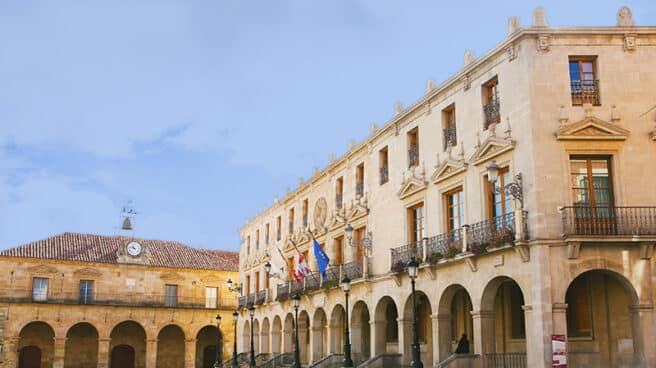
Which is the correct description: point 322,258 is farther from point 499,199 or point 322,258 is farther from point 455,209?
point 499,199

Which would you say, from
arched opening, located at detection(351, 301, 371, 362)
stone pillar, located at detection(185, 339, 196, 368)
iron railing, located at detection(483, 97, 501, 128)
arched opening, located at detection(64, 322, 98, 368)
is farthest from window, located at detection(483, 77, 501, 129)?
arched opening, located at detection(64, 322, 98, 368)

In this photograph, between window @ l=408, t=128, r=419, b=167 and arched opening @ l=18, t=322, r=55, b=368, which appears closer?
window @ l=408, t=128, r=419, b=167

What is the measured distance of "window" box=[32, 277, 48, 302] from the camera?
165 feet

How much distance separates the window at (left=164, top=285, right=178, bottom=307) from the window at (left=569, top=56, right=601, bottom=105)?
134ft

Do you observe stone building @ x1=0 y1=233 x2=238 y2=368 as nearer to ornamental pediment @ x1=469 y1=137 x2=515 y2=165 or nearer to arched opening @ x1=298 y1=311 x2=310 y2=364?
arched opening @ x1=298 y1=311 x2=310 y2=364

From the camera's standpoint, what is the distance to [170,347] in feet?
181

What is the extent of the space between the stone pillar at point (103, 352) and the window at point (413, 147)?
32.4 m

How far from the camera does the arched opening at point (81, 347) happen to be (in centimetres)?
5228

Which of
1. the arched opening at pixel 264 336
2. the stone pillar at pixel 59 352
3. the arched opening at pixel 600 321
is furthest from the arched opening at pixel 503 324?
the stone pillar at pixel 59 352

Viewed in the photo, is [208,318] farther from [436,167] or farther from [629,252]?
[629,252]

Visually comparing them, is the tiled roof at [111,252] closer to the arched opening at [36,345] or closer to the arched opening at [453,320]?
the arched opening at [36,345]

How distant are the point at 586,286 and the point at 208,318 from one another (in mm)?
38932

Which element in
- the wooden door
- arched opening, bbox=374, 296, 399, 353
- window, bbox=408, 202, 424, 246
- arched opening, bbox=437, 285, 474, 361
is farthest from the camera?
the wooden door

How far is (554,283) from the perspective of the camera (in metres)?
18.6
